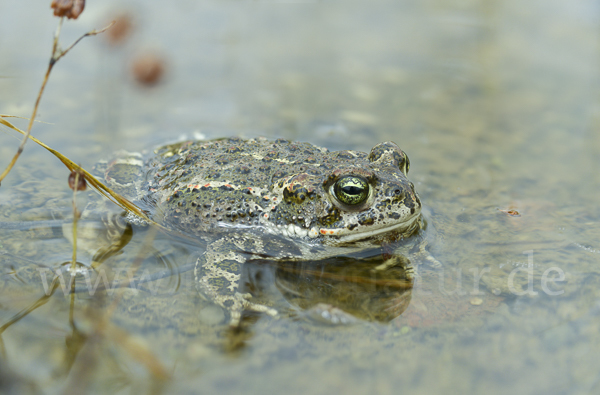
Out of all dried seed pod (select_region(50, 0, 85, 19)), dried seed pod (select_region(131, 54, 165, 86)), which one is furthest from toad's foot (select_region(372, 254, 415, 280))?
dried seed pod (select_region(50, 0, 85, 19))

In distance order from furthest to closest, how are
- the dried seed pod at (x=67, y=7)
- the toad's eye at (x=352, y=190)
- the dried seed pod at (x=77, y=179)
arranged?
the toad's eye at (x=352, y=190), the dried seed pod at (x=77, y=179), the dried seed pod at (x=67, y=7)

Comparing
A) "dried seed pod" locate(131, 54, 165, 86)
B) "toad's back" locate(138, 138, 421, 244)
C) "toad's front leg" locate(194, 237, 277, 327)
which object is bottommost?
"toad's front leg" locate(194, 237, 277, 327)

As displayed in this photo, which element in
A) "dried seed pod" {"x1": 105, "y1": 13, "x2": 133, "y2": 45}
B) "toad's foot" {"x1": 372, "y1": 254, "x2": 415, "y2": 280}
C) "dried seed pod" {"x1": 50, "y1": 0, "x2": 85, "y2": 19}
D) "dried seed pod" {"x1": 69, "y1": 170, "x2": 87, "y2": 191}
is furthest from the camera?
"dried seed pod" {"x1": 105, "y1": 13, "x2": 133, "y2": 45}

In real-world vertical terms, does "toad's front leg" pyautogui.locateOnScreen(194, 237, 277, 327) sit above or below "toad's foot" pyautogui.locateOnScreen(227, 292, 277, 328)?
above

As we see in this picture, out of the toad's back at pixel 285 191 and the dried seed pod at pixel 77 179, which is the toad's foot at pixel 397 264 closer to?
the toad's back at pixel 285 191

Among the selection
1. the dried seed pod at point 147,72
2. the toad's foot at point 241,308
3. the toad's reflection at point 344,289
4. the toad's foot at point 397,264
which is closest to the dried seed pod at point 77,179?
the dried seed pod at point 147,72

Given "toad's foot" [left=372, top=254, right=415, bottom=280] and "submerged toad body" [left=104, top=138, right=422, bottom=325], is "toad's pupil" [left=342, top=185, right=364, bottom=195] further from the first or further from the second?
"toad's foot" [left=372, top=254, right=415, bottom=280]
